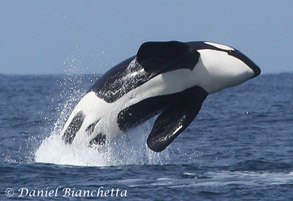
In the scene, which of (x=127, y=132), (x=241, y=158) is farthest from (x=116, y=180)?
(x=241, y=158)

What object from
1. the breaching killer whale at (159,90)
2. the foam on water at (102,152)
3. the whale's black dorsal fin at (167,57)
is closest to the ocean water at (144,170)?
the foam on water at (102,152)

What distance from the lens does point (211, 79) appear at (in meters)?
18.9

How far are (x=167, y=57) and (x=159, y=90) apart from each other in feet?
2.48

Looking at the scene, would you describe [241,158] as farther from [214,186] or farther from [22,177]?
[22,177]

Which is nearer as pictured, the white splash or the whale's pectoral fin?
the whale's pectoral fin

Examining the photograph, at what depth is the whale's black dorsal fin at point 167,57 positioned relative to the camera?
18.3 metres

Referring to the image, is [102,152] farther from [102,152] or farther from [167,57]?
[167,57]

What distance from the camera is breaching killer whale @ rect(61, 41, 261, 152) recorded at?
61.6 feet

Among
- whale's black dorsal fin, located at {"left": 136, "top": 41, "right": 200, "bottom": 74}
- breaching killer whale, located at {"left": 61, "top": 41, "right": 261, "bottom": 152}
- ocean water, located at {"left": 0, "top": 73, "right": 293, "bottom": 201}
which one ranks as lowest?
ocean water, located at {"left": 0, "top": 73, "right": 293, "bottom": 201}

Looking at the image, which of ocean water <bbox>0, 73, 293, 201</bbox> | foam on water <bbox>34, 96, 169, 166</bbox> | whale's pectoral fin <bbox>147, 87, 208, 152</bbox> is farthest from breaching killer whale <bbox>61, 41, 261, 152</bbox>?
ocean water <bbox>0, 73, 293, 201</bbox>

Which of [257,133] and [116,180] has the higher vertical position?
[257,133]

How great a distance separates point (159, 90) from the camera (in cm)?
1884

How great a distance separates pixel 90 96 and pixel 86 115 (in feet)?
1.41

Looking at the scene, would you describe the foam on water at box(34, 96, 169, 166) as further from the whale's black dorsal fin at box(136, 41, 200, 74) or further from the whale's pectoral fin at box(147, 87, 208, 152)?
the whale's black dorsal fin at box(136, 41, 200, 74)
